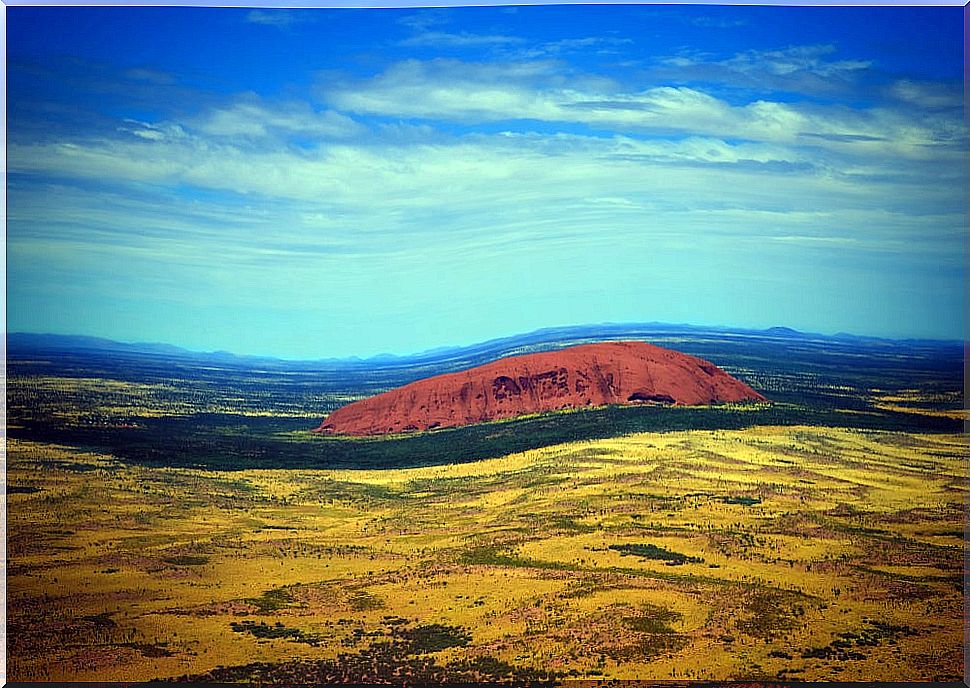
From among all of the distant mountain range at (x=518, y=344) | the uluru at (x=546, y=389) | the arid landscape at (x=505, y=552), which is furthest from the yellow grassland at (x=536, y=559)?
the distant mountain range at (x=518, y=344)

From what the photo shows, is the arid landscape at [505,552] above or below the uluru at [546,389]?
below

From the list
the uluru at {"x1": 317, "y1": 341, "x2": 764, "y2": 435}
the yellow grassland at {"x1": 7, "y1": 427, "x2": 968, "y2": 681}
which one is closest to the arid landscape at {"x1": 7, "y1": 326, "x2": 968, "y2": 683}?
the yellow grassland at {"x1": 7, "y1": 427, "x2": 968, "y2": 681}

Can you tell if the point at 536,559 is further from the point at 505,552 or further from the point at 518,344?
the point at 518,344

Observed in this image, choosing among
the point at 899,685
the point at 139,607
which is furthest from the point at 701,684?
the point at 139,607

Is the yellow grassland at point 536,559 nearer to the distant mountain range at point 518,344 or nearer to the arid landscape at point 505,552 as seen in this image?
the arid landscape at point 505,552

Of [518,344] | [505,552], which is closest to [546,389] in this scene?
[518,344]

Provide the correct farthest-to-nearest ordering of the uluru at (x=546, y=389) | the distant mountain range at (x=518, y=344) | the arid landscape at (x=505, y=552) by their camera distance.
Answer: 1. the uluru at (x=546, y=389)
2. the distant mountain range at (x=518, y=344)
3. the arid landscape at (x=505, y=552)

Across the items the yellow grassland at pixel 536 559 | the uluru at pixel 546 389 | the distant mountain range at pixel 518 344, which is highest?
the distant mountain range at pixel 518 344

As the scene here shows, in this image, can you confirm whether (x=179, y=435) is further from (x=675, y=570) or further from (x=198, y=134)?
(x=675, y=570)
